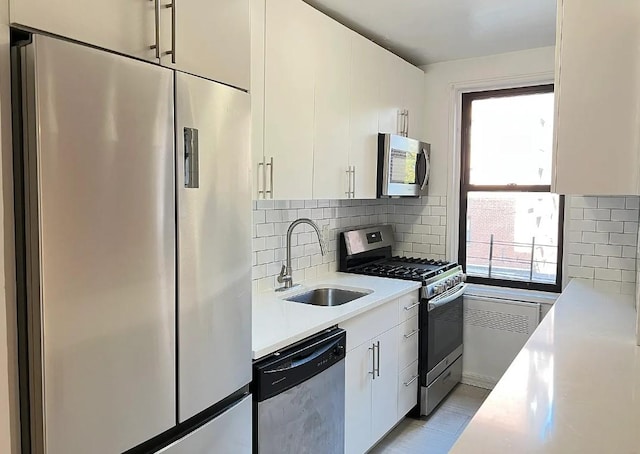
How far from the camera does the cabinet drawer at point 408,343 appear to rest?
300 cm

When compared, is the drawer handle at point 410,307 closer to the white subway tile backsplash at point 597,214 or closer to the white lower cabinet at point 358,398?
the white lower cabinet at point 358,398

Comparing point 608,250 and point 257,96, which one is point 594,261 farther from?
point 257,96

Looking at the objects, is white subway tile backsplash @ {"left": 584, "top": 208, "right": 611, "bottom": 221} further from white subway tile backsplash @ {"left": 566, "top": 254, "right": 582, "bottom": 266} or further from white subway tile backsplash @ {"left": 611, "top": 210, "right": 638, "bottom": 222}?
white subway tile backsplash @ {"left": 566, "top": 254, "right": 582, "bottom": 266}

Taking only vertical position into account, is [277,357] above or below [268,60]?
below

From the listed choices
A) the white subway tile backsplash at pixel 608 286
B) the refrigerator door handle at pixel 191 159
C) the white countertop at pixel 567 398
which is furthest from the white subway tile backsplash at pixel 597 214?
the refrigerator door handle at pixel 191 159

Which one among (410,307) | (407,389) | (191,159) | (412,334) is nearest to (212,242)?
(191,159)

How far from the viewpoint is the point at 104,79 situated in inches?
48.0

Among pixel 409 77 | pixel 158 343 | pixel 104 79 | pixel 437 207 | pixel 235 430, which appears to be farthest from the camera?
→ pixel 437 207

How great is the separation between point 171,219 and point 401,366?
6.75ft

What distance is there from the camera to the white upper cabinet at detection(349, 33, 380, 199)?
2.92 m

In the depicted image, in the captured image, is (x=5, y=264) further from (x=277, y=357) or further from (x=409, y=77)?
(x=409, y=77)

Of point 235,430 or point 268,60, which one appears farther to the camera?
point 268,60

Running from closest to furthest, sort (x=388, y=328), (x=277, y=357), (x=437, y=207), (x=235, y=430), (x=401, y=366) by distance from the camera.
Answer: (x=235, y=430), (x=277, y=357), (x=388, y=328), (x=401, y=366), (x=437, y=207)

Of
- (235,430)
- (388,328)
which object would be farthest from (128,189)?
(388,328)
